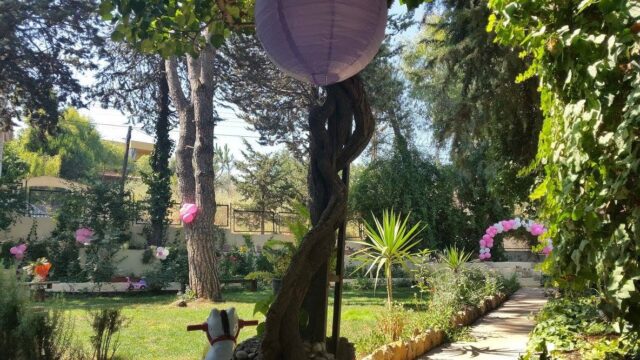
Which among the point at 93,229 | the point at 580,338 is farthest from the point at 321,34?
the point at 93,229

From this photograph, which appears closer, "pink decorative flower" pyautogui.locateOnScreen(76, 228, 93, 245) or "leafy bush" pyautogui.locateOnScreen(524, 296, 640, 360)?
"leafy bush" pyautogui.locateOnScreen(524, 296, 640, 360)

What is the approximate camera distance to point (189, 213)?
930 cm

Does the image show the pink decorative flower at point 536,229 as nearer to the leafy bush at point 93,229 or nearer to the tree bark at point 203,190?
the tree bark at point 203,190

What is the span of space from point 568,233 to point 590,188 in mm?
241

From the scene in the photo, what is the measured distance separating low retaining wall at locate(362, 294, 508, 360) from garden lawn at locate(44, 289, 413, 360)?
0.71 meters

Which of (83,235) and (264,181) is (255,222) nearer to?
(264,181)

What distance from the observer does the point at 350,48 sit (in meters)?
2.00

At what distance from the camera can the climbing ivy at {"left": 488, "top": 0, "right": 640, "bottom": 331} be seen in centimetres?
163

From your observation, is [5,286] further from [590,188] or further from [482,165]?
[482,165]

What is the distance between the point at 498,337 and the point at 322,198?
4248mm

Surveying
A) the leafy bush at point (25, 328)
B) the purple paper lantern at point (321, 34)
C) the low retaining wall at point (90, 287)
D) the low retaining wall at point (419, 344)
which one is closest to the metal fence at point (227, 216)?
the low retaining wall at point (90, 287)

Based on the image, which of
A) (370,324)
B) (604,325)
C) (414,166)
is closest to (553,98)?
(604,325)

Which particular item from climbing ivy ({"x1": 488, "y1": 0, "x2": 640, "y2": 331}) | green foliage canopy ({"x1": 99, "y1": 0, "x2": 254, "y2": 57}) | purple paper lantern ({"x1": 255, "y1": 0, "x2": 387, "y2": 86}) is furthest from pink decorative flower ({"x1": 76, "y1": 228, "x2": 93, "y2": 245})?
climbing ivy ({"x1": 488, "y1": 0, "x2": 640, "y2": 331})

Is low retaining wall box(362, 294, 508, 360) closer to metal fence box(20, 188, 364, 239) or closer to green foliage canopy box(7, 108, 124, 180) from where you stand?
metal fence box(20, 188, 364, 239)
